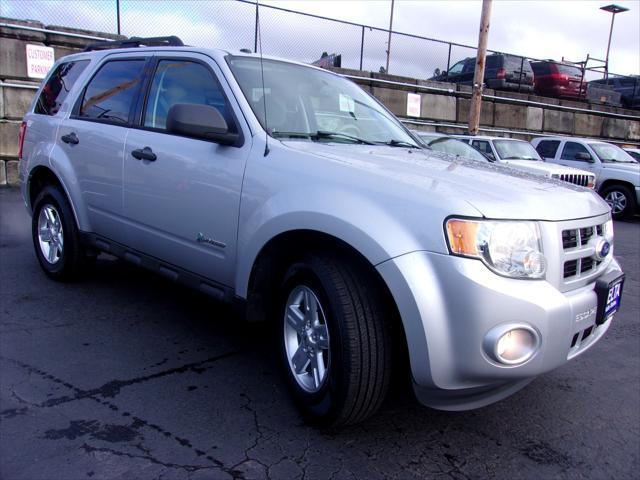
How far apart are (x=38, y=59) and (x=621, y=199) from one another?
12.4m

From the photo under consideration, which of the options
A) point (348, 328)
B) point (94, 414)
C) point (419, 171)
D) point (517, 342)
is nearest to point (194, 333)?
point (94, 414)

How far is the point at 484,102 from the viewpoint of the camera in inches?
754

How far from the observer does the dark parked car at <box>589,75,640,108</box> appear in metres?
26.1

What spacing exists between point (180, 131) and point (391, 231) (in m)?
1.41

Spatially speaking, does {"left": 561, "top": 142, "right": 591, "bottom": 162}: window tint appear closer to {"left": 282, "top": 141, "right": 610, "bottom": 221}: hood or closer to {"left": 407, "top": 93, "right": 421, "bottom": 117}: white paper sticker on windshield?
{"left": 407, "top": 93, "right": 421, "bottom": 117}: white paper sticker on windshield

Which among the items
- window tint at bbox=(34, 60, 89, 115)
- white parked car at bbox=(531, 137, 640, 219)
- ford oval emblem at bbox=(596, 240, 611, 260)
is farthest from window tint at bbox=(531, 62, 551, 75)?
ford oval emblem at bbox=(596, 240, 611, 260)

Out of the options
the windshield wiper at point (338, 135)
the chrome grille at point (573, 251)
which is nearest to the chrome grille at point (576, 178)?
the windshield wiper at point (338, 135)

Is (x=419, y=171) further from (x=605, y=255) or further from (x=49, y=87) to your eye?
(x=49, y=87)

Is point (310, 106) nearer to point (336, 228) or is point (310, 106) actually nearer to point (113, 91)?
point (336, 228)

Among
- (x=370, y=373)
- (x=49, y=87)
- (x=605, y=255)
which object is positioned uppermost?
(x=49, y=87)

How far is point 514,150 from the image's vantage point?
11.8 metres

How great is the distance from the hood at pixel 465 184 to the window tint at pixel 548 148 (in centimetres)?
1169

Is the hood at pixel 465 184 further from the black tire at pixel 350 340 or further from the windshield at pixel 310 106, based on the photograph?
the black tire at pixel 350 340

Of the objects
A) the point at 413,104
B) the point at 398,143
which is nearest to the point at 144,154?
the point at 398,143
